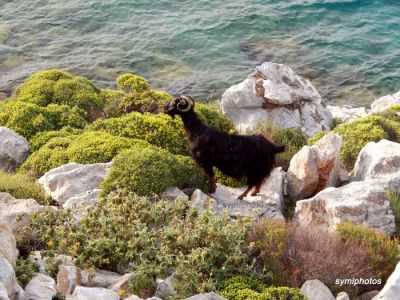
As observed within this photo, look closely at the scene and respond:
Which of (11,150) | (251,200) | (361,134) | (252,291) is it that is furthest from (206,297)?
(361,134)

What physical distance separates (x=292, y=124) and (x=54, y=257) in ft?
29.8

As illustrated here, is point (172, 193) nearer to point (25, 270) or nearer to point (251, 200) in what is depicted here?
point (251, 200)

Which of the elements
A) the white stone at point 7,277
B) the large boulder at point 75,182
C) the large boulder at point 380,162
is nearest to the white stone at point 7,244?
the white stone at point 7,277

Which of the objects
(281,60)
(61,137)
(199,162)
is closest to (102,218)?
(199,162)

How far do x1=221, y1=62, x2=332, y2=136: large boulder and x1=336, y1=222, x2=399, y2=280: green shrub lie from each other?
6893 mm

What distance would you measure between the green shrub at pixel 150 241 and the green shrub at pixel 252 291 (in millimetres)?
180

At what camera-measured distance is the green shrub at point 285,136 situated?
546 inches

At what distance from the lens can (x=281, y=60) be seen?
21.5 m

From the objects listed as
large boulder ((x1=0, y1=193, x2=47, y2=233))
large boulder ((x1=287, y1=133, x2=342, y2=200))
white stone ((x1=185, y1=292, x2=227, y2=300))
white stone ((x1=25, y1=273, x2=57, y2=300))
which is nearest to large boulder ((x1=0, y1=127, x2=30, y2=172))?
large boulder ((x1=0, y1=193, x2=47, y2=233))

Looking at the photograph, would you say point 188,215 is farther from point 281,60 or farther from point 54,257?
point 281,60

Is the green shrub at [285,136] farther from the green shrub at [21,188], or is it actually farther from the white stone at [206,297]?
the white stone at [206,297]

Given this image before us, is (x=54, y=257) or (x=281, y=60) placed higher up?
(x=54, y=257)

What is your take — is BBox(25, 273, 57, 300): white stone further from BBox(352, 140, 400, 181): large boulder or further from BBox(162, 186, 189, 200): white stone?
BBox(352, 140, 400, 181): large boulder

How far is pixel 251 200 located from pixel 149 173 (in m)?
1.98
